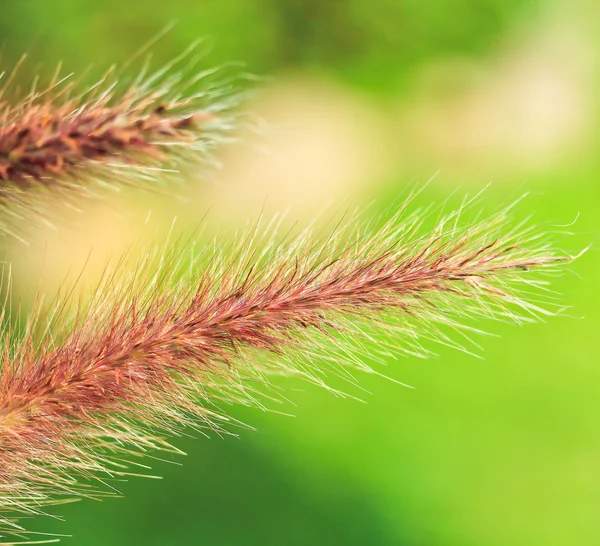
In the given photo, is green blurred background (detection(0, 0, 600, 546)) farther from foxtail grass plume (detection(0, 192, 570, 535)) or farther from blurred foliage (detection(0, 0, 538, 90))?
foxtail grass plume (detection(0, 192, 570, 535))

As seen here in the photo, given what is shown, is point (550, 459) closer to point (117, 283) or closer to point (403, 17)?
point (403, 17)

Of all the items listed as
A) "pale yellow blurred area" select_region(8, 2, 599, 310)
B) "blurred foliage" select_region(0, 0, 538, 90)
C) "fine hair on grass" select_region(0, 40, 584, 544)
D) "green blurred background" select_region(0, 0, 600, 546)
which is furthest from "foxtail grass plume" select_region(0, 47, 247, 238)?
"pale yellow blurred area" select_region(8, 2, 599, 310)

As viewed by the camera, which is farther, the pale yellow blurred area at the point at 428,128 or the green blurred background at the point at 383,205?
the pale yellow blurred area at the point at 428,128

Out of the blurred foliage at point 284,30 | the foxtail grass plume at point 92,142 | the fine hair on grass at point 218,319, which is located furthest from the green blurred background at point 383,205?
the foxtail grass plume at point 92,142

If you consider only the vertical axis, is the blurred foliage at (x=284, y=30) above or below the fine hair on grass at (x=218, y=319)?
above

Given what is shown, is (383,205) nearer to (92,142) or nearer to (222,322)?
(222,322)

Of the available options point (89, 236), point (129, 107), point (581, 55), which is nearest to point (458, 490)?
point (89, 236)

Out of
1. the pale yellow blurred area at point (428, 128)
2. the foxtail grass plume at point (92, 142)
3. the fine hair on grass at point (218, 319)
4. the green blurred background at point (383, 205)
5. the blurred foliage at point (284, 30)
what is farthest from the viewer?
the pale yellow blurred area at point (428, 128)

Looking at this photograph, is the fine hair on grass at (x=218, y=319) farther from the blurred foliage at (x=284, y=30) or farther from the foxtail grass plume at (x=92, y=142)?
the blurred foliage at (x=284, y=30)
